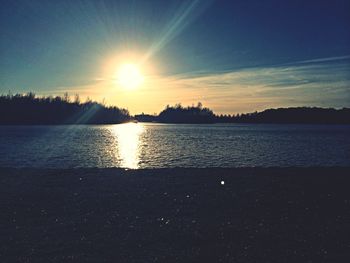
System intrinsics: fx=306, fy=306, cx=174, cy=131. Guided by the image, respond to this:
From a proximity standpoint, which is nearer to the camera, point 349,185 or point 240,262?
point 240,262

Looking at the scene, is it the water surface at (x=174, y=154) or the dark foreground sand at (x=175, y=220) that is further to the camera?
the water surface at (x=174, y=154)

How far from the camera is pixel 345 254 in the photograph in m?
9.83

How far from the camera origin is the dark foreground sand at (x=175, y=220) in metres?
10.0

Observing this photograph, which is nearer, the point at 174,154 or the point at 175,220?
the point at 175,220

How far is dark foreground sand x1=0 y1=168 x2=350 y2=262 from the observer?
395 inches

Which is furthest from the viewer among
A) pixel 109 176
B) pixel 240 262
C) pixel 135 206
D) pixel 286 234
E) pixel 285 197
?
pixel 109 176

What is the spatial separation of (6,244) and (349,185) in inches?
815

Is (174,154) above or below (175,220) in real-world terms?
below

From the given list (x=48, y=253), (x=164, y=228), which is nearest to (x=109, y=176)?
(x=164, y=228)

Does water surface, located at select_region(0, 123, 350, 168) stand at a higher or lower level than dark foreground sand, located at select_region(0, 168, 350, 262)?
lower

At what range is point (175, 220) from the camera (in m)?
13.6

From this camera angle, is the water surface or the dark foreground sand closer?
the dark foreground sand

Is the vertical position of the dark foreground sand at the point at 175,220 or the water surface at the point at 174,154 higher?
the dark foreground sand at the point at 175,220

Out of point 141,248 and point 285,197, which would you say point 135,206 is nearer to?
point 141,248
